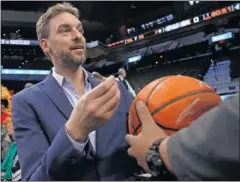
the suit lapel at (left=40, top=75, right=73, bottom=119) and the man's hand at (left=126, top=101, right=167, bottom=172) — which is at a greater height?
the suit lapel at (left=40, top=75, right=73, bottom=119)

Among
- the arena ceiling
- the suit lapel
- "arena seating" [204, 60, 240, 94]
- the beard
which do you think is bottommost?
"arena seating" [204, 60, 240, 94]

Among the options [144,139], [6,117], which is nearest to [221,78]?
[6,117]

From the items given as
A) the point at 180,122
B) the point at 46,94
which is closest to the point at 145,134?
the point at 180,122

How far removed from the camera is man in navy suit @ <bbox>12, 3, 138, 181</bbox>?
101 centimetres

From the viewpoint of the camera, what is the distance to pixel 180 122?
98cm

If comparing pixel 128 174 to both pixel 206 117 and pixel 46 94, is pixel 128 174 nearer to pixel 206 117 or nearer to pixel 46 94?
pixel 46 94

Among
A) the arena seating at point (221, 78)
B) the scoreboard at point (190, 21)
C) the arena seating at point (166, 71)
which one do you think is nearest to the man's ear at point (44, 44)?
the arena seating at point (166, 71)

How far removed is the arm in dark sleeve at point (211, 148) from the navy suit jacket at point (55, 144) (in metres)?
0.48

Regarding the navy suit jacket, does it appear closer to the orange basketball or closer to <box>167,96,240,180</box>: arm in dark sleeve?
the orange basketball

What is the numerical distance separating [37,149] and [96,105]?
318 mm

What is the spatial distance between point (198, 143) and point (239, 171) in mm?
100

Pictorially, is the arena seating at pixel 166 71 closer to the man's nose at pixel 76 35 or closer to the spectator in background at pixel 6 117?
the spectator in background at pixel 6 117

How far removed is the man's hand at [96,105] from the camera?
969mm

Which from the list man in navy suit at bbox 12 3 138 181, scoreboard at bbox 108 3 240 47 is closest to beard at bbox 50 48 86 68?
man in navy suit at bbox 12 3 138 181
